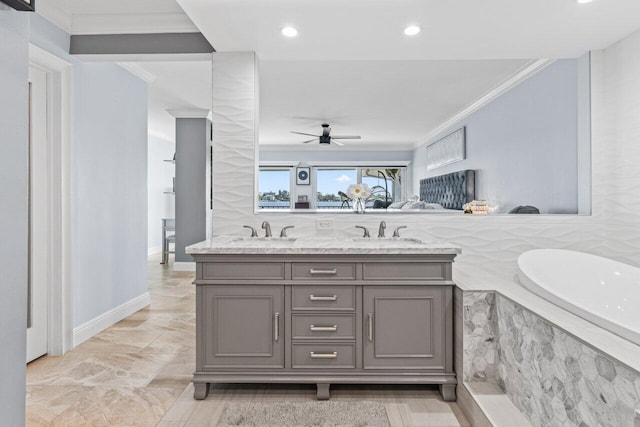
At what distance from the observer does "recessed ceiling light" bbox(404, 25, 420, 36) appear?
240 cm

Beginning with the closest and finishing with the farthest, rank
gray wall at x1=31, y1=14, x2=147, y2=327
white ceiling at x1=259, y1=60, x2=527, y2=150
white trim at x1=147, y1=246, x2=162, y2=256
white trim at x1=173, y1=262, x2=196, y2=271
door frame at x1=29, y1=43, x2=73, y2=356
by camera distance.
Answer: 1. door frame at x1=29, y1=43, x2=73, y2=356
2. gray wall at x1=31, y1=14, x2=147, y2=327
3. white ceiling at x1=259, y1=60, x2=527, y2=150
4. white trim at x1=173, y1=262, x2=196, y2=271
5. white trim at x1=147, y1=246, x2=162, y2=256

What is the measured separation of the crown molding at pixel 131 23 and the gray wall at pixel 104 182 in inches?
6.8

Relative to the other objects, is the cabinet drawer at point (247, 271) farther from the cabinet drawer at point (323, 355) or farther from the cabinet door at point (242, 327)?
the cabinet drawer at point (323, 355)

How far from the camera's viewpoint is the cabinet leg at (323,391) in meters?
2.07

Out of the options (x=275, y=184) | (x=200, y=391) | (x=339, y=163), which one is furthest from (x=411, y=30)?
(x=275, y=184)

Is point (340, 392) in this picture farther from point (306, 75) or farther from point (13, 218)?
point (306, 75)

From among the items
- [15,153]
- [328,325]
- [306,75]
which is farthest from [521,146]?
[15,153]

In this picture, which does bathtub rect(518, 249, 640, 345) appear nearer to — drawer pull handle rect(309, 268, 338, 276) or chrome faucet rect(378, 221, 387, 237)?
chrome faucet rect(378, 221, 387, 237)

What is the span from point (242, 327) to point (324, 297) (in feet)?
1.56

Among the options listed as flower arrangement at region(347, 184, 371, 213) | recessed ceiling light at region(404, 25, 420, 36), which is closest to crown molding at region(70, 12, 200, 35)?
recessed ceiling light at region(404, 25, 420, 36)

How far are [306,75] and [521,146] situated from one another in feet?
7.45

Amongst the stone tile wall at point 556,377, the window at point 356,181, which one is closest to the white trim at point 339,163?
the window at point 356,181

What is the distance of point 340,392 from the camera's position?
2152 mm

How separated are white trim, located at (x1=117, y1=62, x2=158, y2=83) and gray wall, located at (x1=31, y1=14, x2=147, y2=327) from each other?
0.05 m
